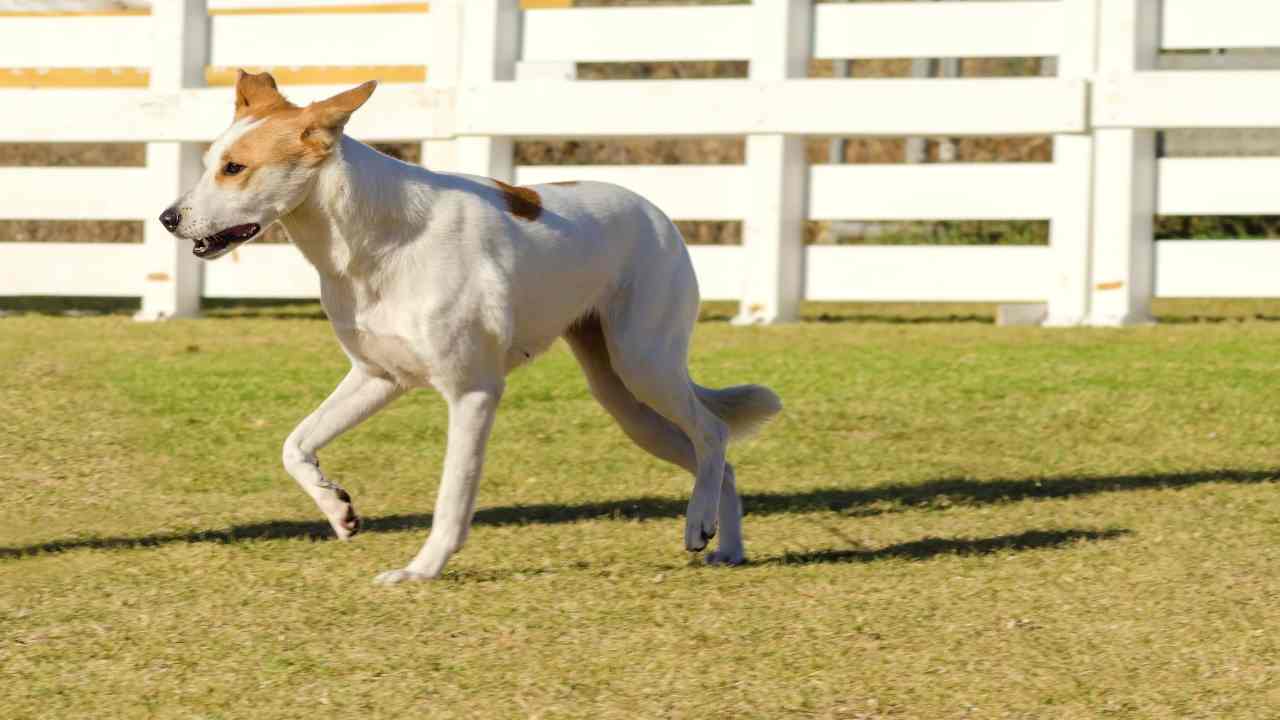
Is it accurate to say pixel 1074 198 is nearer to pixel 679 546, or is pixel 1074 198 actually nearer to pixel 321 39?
pixel 321 39

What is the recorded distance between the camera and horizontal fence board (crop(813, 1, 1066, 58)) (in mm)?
10742

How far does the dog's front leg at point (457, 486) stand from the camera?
502 cm

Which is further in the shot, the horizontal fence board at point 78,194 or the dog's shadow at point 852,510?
the horizontal fence board at point 78,194

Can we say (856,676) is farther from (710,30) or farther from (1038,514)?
(710,30)

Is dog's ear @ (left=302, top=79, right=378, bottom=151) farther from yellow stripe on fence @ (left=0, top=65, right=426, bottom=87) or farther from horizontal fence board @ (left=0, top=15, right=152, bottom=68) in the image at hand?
horizontal fence board @ (left=0, top=15, right=152, bottom=68)

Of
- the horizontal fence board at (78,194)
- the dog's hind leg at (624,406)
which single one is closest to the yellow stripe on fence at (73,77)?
the horizontal fence board at (78,194)

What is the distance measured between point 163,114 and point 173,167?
333 mm

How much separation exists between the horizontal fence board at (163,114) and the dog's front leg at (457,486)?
6470mm

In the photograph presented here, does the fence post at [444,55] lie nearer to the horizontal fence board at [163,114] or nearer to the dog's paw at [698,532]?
the horizontal fence board at [163,114]

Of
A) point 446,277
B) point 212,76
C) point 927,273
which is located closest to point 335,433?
point 446,277

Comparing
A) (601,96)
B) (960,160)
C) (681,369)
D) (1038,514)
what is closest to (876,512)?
(1038,514)

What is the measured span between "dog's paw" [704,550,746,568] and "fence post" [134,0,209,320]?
23.1ft

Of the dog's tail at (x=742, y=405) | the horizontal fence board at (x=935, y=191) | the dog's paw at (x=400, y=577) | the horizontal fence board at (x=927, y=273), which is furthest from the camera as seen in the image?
the horizontal fence board at (x=927, y=273)

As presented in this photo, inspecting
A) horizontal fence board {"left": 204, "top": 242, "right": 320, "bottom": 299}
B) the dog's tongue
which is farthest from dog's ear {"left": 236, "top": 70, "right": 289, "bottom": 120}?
horizontal fence board {"left": 204, "top": 242, "right": 320, "bottom": 299}
